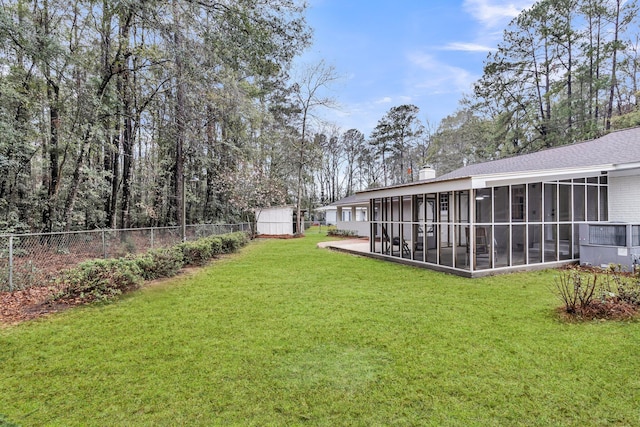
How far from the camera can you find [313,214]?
41.8 m

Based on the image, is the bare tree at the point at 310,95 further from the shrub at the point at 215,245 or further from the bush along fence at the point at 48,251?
the bush along fence at the point at 48,251

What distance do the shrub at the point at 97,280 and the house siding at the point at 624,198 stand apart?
12.4 metres

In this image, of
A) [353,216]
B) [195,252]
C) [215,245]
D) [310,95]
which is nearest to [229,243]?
[215,245]

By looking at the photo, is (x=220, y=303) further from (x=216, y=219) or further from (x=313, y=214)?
(x=313, y=214)

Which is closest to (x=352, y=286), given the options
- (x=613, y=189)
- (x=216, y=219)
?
(x=613, y=189)

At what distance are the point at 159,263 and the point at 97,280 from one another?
1.76 meters

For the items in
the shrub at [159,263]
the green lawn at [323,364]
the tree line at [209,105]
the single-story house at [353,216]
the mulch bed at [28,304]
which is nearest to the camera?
the green lawn at [323,364]

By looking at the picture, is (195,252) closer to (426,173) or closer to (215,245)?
(215,245)

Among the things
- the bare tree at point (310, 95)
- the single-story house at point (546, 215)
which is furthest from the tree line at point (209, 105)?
the single-story house at point (546, 215)

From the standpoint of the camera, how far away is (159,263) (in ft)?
24.4

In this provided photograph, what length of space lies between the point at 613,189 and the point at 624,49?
51.0 ft

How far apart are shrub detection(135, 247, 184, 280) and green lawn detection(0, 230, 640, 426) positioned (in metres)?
1.68

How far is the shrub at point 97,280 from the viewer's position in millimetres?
5449

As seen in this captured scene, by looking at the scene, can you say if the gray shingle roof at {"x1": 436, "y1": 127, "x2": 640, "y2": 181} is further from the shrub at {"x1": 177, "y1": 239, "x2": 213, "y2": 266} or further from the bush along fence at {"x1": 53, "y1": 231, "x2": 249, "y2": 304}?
the bush along fence at {"x1": 53, "y1": 231, "x2": 249, "y2": 304}
